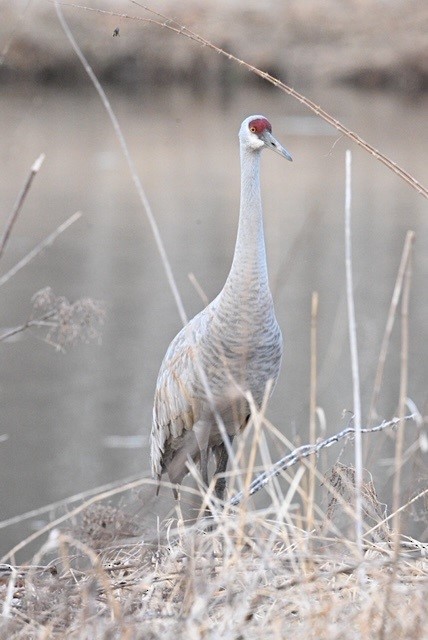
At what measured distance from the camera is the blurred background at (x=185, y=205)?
627 centimetres

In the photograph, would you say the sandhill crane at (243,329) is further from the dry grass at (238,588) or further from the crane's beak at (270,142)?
the dry grass at (238,588)

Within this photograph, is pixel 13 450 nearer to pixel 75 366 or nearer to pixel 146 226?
pixel 75 366

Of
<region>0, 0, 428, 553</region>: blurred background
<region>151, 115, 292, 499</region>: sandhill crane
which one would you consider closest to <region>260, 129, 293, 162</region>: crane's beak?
<region>151, 115, 292, 499</region>: sandhill crane

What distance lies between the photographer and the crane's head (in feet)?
11.4

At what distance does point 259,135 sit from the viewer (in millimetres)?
3512

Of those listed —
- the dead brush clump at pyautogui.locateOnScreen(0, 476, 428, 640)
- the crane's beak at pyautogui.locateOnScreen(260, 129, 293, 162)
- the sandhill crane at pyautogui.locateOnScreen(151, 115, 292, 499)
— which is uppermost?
the crane's beak at pyautogui.locateOnScreen(260, 129, 293, 162)

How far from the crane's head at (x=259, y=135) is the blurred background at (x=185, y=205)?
0.74 metres

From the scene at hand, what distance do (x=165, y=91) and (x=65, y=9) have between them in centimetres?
204

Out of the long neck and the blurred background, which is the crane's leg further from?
the long neck

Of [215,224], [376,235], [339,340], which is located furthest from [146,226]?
[339,340]

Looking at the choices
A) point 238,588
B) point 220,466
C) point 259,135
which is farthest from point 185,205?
point 238,588

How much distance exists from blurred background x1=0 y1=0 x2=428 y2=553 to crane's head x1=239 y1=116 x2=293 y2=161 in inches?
29.2

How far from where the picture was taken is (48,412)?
6.57 m

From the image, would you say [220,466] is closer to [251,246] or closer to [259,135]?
[251,246]
